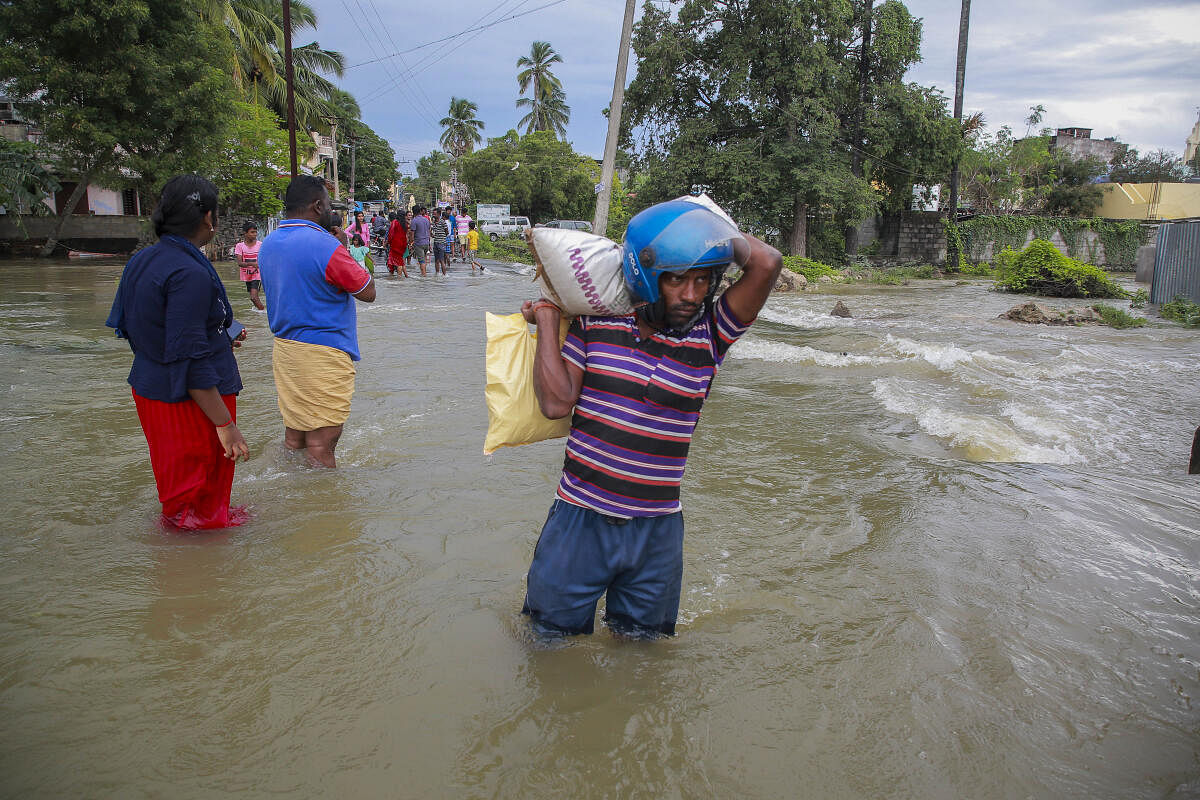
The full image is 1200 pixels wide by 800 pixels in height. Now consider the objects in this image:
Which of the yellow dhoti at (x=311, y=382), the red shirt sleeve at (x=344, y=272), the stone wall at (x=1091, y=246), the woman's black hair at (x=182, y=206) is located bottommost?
the yellow dhoti at (x=311, y=382)

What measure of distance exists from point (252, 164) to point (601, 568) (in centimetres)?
Result: 2407

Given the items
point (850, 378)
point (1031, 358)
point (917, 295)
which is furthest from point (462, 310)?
point (917, 295)

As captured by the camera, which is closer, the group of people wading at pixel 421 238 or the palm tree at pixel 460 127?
the group of people wading at pixel 421 238

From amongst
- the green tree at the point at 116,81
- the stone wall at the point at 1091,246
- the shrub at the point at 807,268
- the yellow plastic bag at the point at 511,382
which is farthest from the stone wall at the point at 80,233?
the stone wall at the point at 1091,246

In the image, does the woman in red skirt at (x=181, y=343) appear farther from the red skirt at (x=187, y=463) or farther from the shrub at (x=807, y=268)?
the shrub at (x=807, y=268)

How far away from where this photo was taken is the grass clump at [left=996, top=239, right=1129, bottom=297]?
2073cm

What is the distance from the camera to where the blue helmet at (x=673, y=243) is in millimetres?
1937

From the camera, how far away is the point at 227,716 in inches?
91.3

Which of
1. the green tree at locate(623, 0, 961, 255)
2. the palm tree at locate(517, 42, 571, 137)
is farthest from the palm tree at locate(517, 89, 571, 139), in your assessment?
the green tree at locate(623, 0, 961, 255)

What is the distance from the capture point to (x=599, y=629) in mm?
2748

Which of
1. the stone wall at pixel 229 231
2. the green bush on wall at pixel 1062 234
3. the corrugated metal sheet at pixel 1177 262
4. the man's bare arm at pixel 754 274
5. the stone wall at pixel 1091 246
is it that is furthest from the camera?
the stone wall at pixel 1091 246

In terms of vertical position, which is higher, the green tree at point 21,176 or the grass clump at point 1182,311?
the green tree at point 21,176

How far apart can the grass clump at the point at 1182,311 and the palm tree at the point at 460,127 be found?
2157 inches

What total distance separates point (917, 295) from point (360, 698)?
22329 mm
